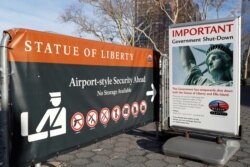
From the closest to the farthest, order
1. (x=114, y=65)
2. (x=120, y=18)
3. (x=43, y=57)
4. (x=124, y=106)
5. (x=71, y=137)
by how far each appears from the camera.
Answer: (x=43, y=57), (x=71, y=137), (x=114, y=65), (x=124, y=106), (x=120, y=18)

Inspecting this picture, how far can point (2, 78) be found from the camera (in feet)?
8.88

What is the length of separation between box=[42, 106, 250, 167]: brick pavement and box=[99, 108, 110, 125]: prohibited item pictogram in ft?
2.24

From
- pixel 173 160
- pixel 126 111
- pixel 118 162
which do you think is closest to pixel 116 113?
pixel 126 111

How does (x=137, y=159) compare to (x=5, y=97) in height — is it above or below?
below

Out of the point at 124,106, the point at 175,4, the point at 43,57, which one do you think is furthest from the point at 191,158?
the point at 175,4

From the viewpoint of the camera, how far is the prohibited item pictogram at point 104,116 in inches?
161

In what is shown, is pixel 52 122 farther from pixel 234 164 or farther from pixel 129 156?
pixel 234 164

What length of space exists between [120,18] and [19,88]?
2609cm

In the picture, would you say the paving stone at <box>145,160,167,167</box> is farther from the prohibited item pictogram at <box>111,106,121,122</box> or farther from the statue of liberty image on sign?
the statue of liberty image on sign

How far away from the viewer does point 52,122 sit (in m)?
3.26

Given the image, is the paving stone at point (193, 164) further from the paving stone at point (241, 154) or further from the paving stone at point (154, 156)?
the paving stone at point (241, 154)

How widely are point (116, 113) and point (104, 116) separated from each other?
33 centimetres

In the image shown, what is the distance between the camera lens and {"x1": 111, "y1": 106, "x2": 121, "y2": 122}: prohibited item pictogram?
4.36 m

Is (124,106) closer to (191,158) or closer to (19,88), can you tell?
(191,158)
